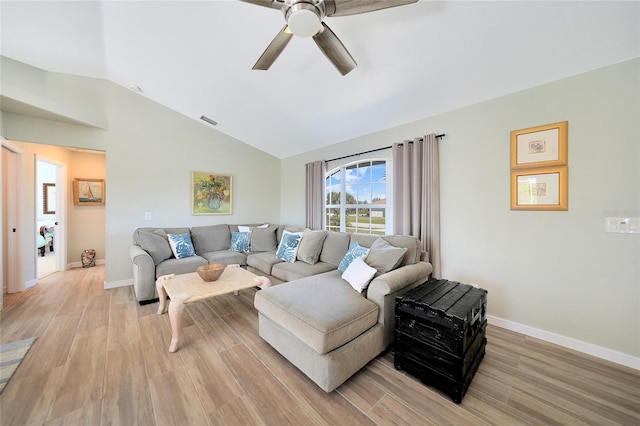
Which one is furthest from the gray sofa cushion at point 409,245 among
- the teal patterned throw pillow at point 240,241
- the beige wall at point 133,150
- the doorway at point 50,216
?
the doorway at point 50,216

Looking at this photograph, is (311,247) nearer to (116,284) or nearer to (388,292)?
(388,292)

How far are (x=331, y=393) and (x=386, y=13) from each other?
9.27ft

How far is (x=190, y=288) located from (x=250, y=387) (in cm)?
115

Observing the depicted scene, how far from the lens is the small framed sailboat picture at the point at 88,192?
15.4ft

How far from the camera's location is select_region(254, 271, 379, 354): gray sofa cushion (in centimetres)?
154

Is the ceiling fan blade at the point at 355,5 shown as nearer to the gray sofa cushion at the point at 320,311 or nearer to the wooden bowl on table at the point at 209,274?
the gray sofa cushion at the point at 320,311

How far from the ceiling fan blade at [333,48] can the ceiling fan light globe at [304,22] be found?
0.10 m

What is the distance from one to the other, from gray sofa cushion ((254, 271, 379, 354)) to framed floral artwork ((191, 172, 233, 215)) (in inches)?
117

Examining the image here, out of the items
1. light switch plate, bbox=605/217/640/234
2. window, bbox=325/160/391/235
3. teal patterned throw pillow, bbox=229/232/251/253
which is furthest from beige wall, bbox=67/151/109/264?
light switch plate, bbox=605/217/640/234

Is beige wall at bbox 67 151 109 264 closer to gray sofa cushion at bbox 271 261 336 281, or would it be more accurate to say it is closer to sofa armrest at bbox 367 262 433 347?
gray sofa cushion at bbox 271 261 336 281

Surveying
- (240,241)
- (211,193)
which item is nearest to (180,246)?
(240,241)

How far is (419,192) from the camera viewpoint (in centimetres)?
290

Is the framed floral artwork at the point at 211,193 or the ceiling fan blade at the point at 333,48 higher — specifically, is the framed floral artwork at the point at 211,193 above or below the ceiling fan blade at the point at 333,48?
below

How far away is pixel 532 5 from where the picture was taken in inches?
63.0
